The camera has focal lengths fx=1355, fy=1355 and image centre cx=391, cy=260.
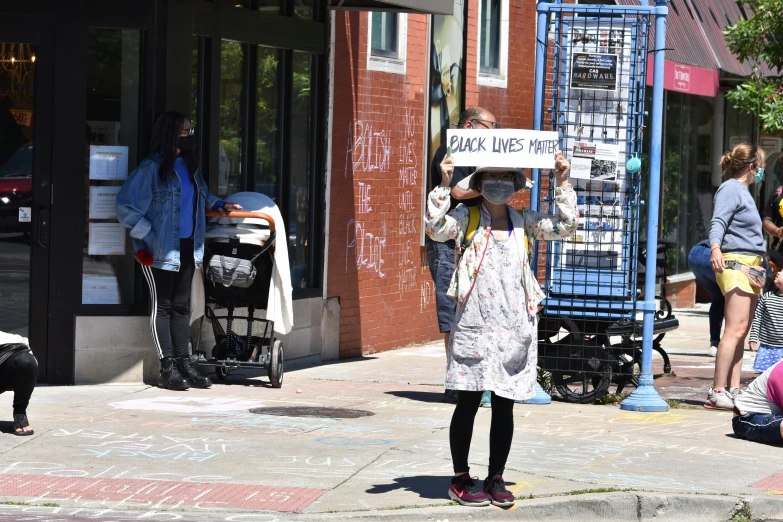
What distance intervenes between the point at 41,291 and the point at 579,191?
4045 millimetres

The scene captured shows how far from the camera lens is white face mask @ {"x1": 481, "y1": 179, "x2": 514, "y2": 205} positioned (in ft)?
22.4

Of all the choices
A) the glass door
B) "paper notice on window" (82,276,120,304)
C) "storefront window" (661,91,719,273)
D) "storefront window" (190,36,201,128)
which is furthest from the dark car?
"storefront window" (661,91,719,273)

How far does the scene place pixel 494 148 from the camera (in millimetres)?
6906

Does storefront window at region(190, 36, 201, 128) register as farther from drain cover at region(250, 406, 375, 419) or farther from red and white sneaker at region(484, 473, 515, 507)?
red and white sneaker at region(484, 473, 515, 507)

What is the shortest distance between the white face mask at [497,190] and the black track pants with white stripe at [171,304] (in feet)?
12.6

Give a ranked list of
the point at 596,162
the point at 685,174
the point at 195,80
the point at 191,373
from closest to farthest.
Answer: the point at 596,162 < the point at 191,373 < the point at 195,80 < the point at 685,174

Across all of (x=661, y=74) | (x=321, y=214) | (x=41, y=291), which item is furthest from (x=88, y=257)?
(x=661, y=74)

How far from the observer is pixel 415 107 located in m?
13.9

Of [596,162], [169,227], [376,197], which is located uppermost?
[596,162]

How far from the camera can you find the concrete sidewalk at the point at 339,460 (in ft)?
21.9

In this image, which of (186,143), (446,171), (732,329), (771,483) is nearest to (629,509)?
(771,483)

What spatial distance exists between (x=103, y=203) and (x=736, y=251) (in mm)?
4715

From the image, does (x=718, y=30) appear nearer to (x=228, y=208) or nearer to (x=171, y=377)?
(x=228, y=208)

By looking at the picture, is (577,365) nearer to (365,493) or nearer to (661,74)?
(661,74)
